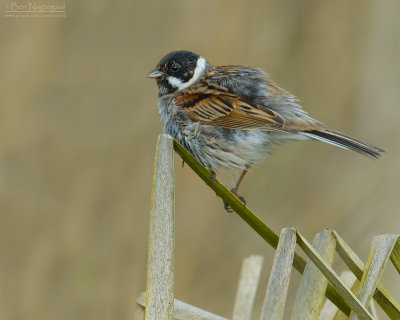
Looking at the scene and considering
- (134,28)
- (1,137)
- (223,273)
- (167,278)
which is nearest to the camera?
(167,278)

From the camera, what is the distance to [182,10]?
4.62 meters

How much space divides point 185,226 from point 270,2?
170cm

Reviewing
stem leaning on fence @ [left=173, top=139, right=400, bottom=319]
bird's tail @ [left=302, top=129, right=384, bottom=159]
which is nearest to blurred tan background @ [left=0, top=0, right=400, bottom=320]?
bird's tail @ [left=302, top=129, right=384, bottom=159]

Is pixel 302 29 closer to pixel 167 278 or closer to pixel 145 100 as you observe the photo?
pixel 145 100

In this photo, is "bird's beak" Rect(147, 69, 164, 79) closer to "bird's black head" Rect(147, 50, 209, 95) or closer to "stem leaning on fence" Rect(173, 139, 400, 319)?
"bird's black head" Rect(147, 50, 209, 95)

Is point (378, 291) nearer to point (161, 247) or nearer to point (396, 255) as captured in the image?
point (396, 255)

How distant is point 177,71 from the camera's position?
421 centimetres

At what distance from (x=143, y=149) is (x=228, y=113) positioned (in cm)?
83

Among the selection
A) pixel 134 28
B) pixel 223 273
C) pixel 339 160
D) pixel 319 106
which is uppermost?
pixel 134 28

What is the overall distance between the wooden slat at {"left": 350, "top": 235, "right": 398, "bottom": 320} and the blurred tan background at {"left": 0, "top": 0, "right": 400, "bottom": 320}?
2067 mm

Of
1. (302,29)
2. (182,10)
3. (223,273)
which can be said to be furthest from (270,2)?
(223,273)

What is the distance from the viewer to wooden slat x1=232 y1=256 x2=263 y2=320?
2.99 meters

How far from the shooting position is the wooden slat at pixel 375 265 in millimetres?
2221

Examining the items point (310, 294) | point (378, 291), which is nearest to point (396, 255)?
point (378, 291)
